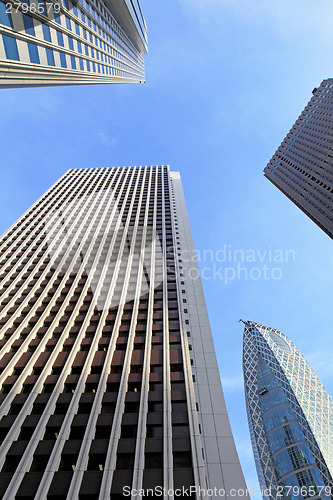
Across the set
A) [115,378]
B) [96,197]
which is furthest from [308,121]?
[115,378]

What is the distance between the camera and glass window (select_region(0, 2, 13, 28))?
1750cm

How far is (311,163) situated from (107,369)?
388 feet

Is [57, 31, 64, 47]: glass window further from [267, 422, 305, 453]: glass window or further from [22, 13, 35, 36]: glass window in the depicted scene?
[267, 422, 305, 453]: glass window

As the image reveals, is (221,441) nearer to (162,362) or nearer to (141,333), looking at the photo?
(162,362)

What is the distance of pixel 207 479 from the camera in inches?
860

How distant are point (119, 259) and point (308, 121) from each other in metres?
127

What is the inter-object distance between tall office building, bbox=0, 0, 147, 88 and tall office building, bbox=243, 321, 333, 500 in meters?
101

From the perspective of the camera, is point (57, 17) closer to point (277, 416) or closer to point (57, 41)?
point (57, 41)

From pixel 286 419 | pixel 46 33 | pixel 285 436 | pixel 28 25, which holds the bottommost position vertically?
pixel 28 25

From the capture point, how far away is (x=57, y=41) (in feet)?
88.4

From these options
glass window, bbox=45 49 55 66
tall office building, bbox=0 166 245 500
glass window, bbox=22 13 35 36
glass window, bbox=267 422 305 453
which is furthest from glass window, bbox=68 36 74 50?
glass window, bbox=267 422 305 453

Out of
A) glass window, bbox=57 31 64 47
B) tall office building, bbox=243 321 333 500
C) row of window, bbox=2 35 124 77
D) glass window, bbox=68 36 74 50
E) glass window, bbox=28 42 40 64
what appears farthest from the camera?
tall office building, bbox=243 321 333 500

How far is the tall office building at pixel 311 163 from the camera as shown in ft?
342

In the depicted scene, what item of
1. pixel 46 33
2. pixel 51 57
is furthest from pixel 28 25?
pixel 51 57
